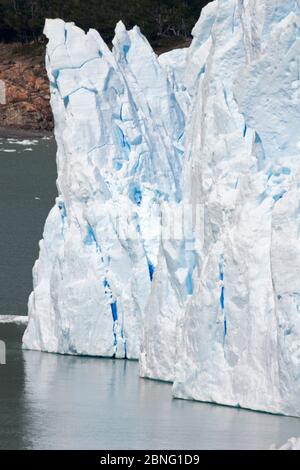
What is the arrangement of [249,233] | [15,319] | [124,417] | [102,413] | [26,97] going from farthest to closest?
[26,97]
[15,319]
[102,413]
[124,417]
[249,233]

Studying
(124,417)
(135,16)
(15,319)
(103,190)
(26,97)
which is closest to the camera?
(124,417)

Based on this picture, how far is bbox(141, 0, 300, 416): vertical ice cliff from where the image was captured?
83.7 ft

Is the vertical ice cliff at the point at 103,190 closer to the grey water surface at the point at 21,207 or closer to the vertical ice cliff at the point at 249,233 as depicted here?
the vertical ice cliff at the point at 249,233

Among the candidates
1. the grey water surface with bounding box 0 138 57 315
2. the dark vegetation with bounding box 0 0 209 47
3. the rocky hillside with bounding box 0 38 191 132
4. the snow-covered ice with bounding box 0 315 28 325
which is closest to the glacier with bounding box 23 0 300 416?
the snow-covered ice with bounding box 0 315 28 325

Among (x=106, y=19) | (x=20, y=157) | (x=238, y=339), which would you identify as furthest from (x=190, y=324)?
(x=106, y=19)

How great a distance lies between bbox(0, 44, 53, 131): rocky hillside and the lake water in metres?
33.3

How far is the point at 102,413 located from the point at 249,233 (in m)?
3.47

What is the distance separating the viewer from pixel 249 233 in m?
26.6

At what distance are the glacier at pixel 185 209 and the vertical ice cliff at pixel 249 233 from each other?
0.07 feet

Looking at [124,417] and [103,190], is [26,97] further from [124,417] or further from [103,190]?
[124,417]

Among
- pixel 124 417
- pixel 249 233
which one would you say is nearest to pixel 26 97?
pixel 124 417

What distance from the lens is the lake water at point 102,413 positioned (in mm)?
25016
